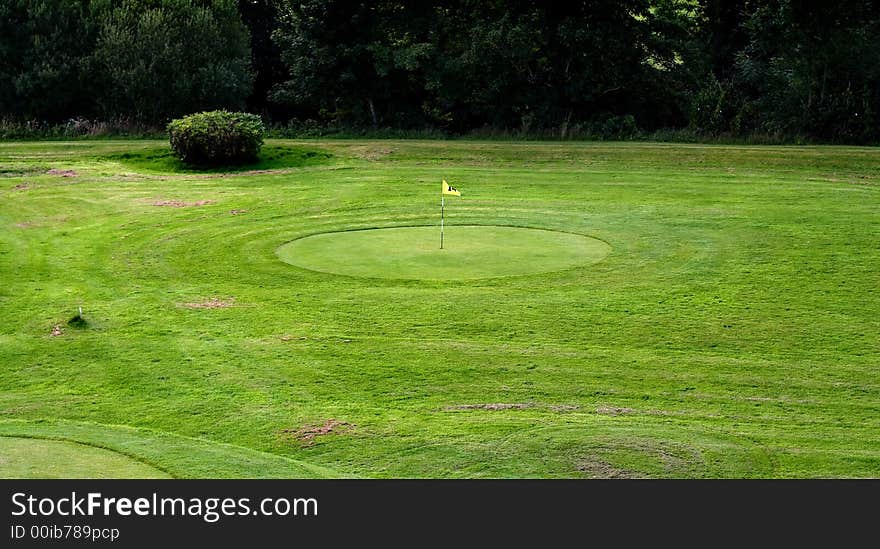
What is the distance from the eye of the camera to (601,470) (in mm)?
10305

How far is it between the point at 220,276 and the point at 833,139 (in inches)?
889

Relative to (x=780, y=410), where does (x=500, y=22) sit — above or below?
above

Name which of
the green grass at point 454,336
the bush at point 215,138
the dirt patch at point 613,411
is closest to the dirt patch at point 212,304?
the green grass at point 454,336

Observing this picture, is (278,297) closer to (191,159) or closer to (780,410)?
(780,410)

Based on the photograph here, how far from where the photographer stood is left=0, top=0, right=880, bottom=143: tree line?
36.1 m

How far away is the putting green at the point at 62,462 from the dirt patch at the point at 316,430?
1.99m

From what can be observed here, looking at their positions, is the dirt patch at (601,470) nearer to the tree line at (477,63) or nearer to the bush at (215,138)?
the bush at (215,138)

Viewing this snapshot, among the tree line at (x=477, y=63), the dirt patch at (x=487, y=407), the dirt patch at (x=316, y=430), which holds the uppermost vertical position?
the tree line at (x=477, y=63)

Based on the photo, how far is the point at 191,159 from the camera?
30.4 metres

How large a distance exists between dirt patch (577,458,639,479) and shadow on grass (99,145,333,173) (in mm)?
20753

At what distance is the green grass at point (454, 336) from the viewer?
36.0ft

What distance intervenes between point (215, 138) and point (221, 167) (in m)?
0.77
